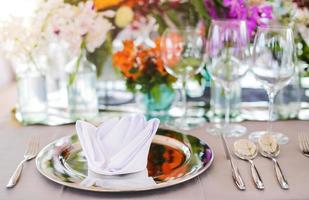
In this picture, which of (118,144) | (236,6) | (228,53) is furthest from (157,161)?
(236,6)

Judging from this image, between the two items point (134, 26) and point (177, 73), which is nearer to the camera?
point (177, 73)

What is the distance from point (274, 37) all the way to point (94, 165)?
17.1 inches

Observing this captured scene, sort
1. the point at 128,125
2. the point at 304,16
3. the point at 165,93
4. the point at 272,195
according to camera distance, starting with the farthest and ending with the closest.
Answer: the point at 165,93, the point at 304,16, the point at 128,125, the point at 272,195

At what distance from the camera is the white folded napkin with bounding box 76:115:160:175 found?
79cm

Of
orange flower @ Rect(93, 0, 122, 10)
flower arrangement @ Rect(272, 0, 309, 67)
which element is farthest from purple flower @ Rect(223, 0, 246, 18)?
orange flower @ Rect(93, 0, 122, 10)

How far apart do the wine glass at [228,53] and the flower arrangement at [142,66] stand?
0.49 feet

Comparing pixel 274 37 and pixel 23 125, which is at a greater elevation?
pixel 274 37

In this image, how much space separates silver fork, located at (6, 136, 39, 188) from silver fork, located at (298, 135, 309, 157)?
54 centimetres

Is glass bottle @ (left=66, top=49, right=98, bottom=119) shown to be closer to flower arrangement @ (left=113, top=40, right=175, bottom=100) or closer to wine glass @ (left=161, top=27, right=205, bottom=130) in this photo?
flower arrangement @ (left=113, top=40, right=175, bottom=100)

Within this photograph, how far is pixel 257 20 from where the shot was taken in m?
1.04

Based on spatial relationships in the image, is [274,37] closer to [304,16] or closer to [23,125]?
[304,16]

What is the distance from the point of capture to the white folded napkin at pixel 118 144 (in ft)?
2.59

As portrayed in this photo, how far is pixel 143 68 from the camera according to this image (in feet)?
3.65

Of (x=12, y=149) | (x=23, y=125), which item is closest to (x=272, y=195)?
(x=12, y=149)
